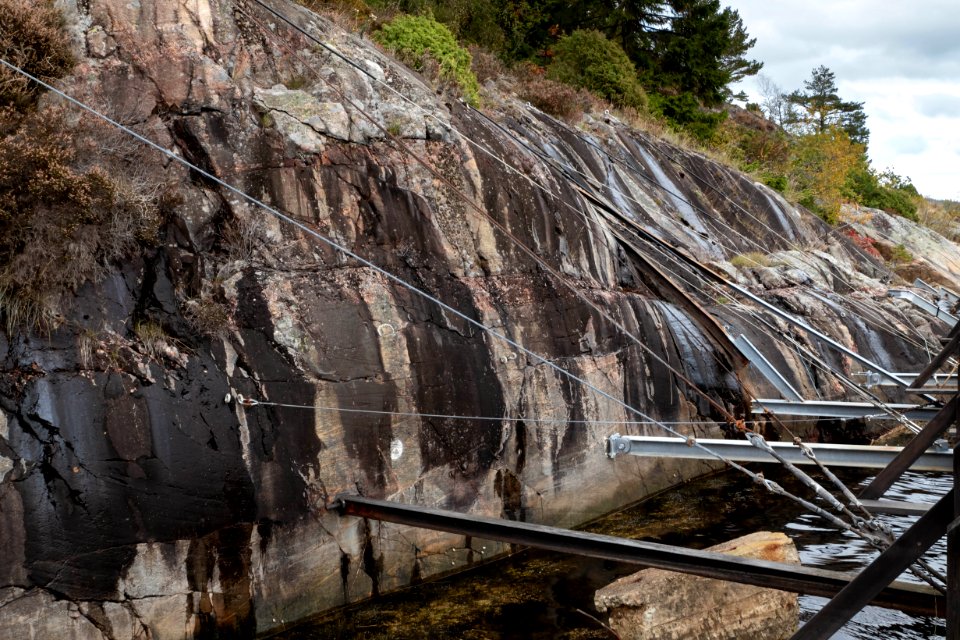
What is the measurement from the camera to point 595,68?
22.8 m

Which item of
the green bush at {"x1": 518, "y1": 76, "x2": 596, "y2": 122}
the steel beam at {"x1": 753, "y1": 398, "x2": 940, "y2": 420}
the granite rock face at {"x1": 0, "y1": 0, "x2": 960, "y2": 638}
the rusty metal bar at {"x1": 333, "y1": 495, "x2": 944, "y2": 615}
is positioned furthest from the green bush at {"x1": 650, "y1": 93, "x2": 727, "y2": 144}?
the rusty metal bar at {"x1": 333, "y1": 495, "x2": 944, "y2": 615}

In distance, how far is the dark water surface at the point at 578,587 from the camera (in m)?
7.64

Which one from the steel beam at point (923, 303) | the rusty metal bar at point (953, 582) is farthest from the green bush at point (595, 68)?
the rusty metal bar at point (953, 582)

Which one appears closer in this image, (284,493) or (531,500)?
(284,493)

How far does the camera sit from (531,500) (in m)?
9.89

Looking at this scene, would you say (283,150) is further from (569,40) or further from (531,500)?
(569,40)

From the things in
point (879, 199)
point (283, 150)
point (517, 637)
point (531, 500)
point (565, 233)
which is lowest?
point (517, 637)

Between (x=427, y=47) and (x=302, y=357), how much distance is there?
7.40 meters

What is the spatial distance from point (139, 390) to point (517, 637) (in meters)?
3.98

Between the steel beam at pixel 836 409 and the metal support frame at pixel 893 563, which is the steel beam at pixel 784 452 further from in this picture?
the metal support frame at pixel 893 563

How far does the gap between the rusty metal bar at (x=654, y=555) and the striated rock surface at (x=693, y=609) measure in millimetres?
607

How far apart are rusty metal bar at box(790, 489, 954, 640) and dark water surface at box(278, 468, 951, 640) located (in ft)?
Result: 8.25

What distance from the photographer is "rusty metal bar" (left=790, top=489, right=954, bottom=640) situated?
17.3 ft

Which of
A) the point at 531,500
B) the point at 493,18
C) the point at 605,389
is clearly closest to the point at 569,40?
the point at 493,18
